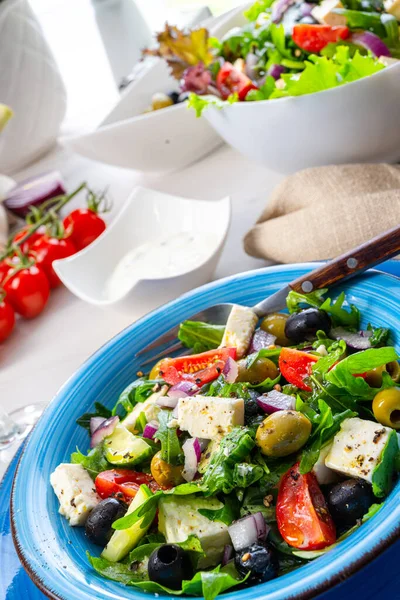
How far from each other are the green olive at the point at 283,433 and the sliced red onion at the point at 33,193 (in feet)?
7.25

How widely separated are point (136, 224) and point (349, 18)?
3.21 ft

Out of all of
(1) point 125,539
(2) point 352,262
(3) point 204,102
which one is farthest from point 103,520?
(3) point 204,102

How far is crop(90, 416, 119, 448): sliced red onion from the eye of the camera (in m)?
1.54

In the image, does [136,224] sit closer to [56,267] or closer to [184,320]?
[56,267]

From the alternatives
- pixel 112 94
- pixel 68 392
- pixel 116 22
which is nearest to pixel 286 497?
pixel 68 392

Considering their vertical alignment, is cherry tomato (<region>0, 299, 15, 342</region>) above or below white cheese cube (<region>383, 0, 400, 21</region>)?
below

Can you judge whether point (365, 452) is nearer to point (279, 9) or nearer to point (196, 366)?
point (196, 366)

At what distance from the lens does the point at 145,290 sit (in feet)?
6.75

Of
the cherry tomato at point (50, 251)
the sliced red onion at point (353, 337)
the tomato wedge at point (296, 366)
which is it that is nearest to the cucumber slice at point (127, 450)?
the tomato wedge at point (296, 366)

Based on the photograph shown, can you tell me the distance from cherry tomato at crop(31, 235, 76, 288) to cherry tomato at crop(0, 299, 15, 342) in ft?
0.87

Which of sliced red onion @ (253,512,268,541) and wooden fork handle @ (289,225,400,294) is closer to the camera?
sliced red onion @ (253,512,268,541)

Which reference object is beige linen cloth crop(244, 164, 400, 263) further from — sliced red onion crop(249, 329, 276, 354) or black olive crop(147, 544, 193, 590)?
black olive crop(147, 544, 193, 590)

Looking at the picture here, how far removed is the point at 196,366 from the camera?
1.60 m

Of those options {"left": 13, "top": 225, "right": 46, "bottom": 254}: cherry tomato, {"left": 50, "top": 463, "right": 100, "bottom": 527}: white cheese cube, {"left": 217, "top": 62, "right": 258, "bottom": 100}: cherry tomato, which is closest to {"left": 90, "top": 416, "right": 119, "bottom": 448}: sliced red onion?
{"left": 50, "top": 463, "right": 100, "bottom": 527}: white cheese cube
